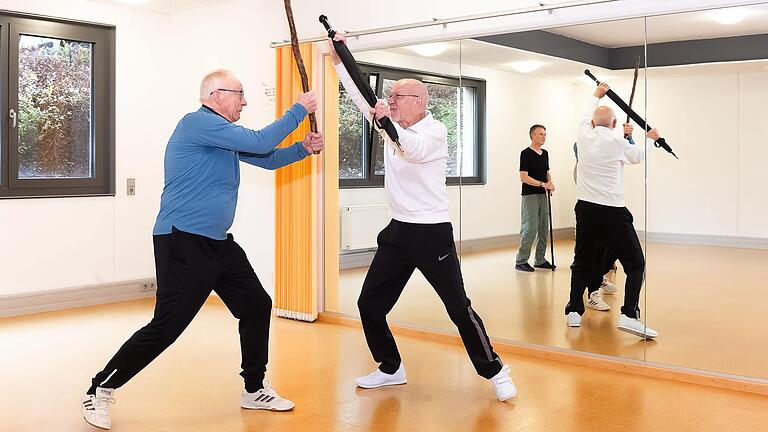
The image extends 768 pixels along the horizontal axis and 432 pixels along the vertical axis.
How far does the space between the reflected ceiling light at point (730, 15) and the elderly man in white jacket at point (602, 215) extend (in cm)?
64

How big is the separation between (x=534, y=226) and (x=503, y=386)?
121 centimetres

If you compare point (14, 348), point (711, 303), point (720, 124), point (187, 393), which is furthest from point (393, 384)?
point (14, 348)

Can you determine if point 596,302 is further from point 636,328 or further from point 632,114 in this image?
point 632,114

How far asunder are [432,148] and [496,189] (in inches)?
48.7

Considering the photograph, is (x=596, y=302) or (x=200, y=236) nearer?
(x=200, y=236)

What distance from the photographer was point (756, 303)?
3.95m

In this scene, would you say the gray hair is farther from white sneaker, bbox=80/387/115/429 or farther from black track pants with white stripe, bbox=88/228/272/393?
white sneaker, bbox=80/387/115/429

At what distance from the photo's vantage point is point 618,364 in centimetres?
429

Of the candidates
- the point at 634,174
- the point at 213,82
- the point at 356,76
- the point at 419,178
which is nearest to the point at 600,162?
the point at 634,174

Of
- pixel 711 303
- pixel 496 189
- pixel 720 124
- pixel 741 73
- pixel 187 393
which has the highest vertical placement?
pixel 741 73

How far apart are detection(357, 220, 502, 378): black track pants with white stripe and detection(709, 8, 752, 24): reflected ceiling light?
1672 mm

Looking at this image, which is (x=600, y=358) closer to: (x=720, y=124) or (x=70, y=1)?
(x=720, y=124)

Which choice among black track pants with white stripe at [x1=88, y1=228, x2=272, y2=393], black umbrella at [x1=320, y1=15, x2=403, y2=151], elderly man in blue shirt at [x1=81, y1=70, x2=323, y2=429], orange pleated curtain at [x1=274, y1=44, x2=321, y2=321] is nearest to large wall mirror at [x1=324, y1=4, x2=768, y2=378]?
orange pleated curtain at [x1=274, y1=44, x2=321, y2=321]

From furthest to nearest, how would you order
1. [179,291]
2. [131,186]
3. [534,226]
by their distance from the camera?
[131,186] → [534,226] → [179,291]
